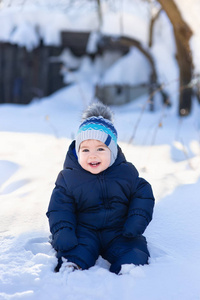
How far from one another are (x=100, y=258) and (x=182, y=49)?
5417 mm

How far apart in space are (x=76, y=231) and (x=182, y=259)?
0.55 metres

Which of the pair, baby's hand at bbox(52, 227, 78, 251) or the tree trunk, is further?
the tree trunk

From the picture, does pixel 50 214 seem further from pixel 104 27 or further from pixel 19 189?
pixel 104 27

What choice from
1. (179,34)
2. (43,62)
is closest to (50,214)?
(179,34)

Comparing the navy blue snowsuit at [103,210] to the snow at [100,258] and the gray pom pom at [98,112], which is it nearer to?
the snow at [100,258]

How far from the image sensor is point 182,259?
166cm

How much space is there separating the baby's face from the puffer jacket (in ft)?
0.15

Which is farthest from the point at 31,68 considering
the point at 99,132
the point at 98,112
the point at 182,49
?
the point at 99,132

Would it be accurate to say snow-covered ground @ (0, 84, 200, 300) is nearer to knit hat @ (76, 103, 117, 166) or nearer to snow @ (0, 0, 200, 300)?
snow @ (0, 0, 200, 300)

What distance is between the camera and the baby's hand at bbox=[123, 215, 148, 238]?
1713mm

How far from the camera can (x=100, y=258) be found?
176 centimetres

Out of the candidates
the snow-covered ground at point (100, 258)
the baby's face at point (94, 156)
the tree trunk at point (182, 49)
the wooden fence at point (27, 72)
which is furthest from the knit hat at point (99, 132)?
the wooden fence at point (27, 72)

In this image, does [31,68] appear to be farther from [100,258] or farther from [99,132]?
[100,258]

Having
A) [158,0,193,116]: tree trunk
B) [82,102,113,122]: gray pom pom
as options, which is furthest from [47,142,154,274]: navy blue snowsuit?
[158,0,193,116]: tree trunk
